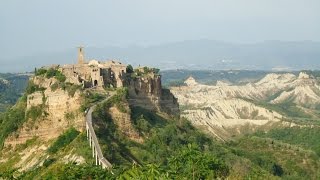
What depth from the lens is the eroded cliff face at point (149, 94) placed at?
57.7 meters

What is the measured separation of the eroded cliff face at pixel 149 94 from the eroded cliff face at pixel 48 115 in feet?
22.2

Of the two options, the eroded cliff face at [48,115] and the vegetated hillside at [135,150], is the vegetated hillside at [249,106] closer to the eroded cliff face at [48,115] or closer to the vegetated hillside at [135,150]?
the vegetated hillside at [135,150]

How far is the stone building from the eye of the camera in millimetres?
55075

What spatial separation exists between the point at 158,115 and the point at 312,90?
400 feet

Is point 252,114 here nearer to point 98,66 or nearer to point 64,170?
point 98,66

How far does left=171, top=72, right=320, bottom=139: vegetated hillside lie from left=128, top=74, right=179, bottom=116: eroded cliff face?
110 ft

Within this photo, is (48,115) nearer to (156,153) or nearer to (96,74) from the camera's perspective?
(96,74)

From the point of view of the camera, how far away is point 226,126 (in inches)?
4505

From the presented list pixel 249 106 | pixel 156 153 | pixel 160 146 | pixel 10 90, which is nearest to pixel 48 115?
pixel 160 146

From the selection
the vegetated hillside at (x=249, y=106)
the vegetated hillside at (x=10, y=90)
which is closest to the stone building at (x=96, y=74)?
the vegetated hillside at (x=249, y=106)

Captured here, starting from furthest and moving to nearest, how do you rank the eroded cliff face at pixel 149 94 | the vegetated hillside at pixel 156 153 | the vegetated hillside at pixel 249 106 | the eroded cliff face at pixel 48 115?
1. the vegetated hillside at pixel 249 106
2. the eroded cliff face at pixel 149 94
3. the eroded cliff face at pixel 48 115
4. the vegetated hillside at pixel 156 153

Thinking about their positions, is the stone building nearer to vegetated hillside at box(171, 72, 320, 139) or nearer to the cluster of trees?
the cluster of trees

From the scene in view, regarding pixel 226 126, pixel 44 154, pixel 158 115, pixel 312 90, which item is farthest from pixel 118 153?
pixel 312 90

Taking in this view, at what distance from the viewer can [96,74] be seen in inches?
2186
